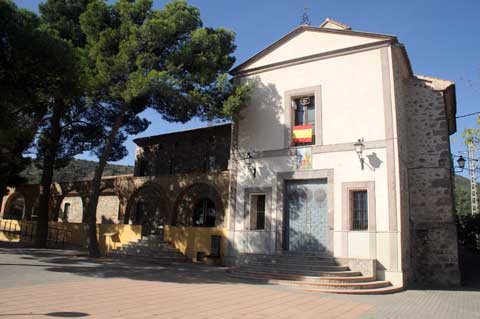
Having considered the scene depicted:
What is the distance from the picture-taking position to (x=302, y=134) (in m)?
14.0

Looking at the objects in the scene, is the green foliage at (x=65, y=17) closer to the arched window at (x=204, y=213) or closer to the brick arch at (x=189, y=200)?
the brick arch at (x=189, y=200)

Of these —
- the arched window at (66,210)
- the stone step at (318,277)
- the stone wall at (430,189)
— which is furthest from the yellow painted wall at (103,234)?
the stone wall at (430,189)

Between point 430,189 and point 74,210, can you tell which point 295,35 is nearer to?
point 430,189

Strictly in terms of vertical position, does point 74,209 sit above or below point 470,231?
above

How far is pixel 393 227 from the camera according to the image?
37.8ft

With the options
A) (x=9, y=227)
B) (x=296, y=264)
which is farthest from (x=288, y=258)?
(x=9, y=227)

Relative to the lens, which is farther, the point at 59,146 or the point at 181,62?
the point at 59,146

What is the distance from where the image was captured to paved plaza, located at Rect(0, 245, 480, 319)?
6398mm

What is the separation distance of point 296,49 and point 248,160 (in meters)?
4.51

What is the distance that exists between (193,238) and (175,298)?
28.4 ft

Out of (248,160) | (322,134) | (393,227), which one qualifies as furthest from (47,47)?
→ (393,227)

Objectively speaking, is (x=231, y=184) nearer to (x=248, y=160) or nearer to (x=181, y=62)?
(x=248, y=160)

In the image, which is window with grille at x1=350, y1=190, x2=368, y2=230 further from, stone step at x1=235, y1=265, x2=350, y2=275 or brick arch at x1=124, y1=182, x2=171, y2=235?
brick arch at x1=124, y1=182, x2=171, y2=235

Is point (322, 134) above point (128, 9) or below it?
below
